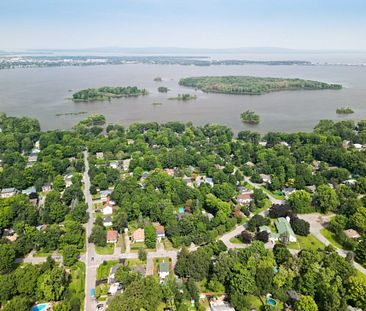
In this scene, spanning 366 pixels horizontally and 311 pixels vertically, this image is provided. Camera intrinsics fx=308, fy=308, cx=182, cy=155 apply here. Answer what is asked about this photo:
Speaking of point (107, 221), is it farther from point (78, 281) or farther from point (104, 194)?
point (78, 281)

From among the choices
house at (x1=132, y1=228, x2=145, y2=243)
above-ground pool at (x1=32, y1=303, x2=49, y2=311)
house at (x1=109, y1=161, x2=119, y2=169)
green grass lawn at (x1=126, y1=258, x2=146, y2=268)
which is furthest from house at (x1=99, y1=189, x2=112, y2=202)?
above-ground pool at (x1=32, y1=303, x2=49, y2=311)

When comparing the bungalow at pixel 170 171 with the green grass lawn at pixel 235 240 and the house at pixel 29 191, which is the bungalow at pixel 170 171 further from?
the house at pixel 29 191

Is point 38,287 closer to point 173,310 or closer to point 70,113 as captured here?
point 173,310

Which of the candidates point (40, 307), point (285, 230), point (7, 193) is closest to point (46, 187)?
point (7, 193)

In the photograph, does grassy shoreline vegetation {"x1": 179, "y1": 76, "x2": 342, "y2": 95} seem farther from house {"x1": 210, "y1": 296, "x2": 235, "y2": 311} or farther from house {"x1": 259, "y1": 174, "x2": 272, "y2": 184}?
house {"x1": 210, "y1": 296, "x2": 235, "y2": 311}

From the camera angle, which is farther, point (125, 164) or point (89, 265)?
point (125, 164)

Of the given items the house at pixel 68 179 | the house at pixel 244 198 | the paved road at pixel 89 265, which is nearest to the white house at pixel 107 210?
the paved road at pixel 89 265
